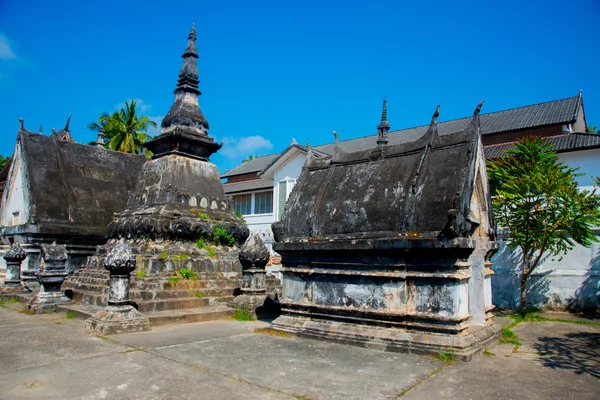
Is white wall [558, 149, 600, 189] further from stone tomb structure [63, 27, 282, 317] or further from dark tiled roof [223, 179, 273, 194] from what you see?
dark tiled roof [223, 179, 273, 194]

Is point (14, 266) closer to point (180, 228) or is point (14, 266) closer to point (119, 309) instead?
point (180, 228)

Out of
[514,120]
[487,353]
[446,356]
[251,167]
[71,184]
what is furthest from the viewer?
[251,167]

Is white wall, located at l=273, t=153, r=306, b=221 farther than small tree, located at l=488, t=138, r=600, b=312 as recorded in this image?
Yes

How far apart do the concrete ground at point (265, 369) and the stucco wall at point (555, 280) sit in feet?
16.4

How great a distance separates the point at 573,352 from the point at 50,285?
32.6 ft

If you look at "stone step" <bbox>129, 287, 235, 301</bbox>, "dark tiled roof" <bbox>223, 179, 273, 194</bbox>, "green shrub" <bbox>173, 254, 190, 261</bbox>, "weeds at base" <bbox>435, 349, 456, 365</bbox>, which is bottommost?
"weeds at base" <bbox>435, 349, 456, 365</bbox>

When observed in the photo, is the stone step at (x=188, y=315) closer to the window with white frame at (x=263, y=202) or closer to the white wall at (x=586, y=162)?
the white wall at (x=586, y=162)

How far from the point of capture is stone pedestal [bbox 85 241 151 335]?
723cm

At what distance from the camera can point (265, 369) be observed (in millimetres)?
5023

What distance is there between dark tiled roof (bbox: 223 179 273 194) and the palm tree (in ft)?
30.1

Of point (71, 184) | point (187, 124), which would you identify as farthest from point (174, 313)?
point (71, 184)

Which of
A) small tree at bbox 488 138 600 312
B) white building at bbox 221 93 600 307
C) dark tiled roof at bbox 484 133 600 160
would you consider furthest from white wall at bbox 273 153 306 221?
small tree at bbox 488 138 600 312

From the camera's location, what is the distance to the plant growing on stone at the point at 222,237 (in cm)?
1119

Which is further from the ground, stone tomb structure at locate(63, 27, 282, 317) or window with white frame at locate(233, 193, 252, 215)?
window with white frame at locate(233, 193, 252, 215)
